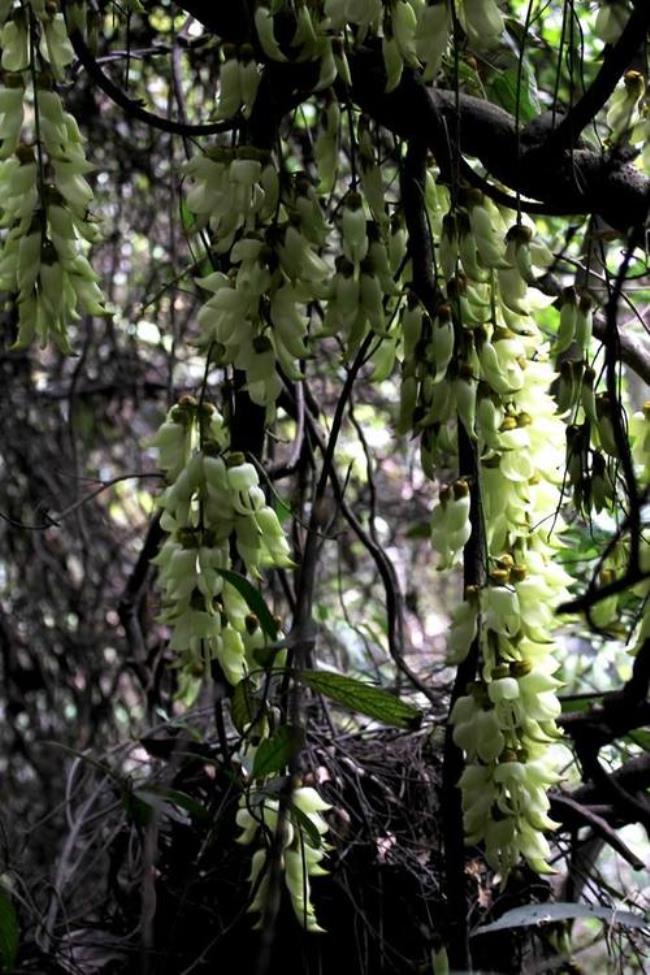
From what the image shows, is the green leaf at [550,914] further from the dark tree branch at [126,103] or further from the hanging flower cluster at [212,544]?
the dark tree branch at [126,103]

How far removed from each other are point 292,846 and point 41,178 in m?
0.65

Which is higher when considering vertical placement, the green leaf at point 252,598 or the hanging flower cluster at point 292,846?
the green leaf at point 252,598

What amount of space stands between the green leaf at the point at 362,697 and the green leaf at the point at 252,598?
0.06 metres

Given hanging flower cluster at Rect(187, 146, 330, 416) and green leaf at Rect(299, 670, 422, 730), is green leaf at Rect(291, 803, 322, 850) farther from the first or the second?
hanging flower cluster at Rect(187, 146, 330, 416)

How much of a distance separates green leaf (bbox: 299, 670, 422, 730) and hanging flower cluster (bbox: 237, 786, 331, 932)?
10 centimetres

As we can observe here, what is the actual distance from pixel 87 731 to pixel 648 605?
166cm

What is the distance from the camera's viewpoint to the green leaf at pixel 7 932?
115 centimetres

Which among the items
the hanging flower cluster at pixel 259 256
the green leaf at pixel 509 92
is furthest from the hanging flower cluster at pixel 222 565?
the green leaf at pixel 509 92

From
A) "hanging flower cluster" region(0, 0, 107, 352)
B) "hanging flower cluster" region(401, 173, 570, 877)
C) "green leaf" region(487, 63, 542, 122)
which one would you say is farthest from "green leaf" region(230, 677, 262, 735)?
"green leaf" region(487, 63, 542, 122)

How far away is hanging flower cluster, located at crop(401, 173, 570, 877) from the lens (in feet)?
3.51

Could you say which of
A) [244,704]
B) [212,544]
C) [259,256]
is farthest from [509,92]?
[244,704]

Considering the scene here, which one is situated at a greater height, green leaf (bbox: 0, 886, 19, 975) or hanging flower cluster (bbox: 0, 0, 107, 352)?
hanging flower cluster (bbox: 0, 0, 107, 352)

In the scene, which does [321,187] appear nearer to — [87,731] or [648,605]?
[648,605]

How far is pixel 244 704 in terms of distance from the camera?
1.23m
